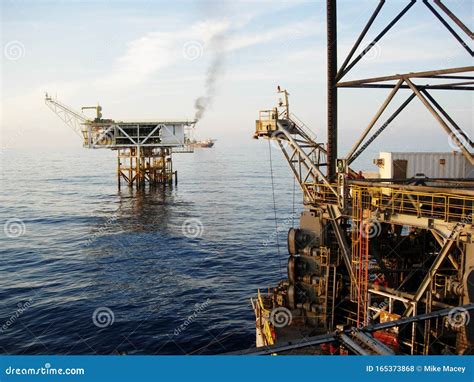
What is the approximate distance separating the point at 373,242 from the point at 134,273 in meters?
21.2

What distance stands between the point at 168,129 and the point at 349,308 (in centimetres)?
6480

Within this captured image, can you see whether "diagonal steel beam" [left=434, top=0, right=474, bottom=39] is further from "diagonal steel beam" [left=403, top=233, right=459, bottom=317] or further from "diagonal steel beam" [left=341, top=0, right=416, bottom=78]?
"diagonal steel beam" [left=403, top=233, right=459, bottom=317]

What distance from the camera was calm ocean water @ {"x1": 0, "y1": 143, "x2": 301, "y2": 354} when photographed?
2609cm

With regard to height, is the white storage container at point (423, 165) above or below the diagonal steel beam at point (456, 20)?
below

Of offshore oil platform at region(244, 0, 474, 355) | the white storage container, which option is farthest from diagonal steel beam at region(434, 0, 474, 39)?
the white storage container

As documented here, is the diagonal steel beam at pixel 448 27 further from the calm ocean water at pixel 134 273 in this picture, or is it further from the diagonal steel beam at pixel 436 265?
the calm ocean water at pixel 134 273

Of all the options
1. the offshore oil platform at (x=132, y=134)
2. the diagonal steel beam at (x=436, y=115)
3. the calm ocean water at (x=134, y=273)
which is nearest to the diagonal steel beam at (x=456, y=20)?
the diagonal steel beam at (x=436, y=115)

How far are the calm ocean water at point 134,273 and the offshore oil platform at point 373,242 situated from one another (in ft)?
19.6

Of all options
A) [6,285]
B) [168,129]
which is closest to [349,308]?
[6,285]

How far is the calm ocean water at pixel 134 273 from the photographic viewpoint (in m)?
26.1

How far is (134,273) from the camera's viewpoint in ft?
121

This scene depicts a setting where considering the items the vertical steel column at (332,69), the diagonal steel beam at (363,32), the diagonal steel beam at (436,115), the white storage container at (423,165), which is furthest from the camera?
the white storage container at (423,165)

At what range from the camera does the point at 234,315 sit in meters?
29.3
